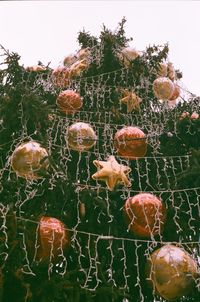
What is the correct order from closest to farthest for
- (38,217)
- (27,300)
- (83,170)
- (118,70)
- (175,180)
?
(27,300), (38,217), (175,180), (83,170), (118,70)

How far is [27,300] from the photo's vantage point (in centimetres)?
378

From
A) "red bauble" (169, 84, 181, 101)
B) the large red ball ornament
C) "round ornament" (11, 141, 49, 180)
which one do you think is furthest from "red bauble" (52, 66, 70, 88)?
the large red ball ornament

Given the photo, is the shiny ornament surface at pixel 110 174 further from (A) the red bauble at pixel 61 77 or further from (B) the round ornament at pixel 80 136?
(A) the red bauble at pixel 61 77

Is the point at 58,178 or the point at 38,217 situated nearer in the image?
the point at 38,217

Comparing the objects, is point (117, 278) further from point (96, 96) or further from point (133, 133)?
point (96, 96)

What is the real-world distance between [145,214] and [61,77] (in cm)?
323

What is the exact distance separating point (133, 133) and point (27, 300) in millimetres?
2140

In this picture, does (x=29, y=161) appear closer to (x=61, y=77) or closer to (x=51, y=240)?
(x=51, y=240)

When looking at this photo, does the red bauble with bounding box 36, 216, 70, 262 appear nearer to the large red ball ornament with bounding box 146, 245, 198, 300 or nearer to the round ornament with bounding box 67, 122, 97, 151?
the large red ball ornament with bounding box 146, 245, 198, 300

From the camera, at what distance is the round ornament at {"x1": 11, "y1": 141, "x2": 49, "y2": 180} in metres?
4.29

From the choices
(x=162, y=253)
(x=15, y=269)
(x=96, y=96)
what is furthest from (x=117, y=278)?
(x=96, y=96)

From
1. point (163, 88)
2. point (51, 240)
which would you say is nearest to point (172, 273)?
point (51, 240)

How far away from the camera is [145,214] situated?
417cm

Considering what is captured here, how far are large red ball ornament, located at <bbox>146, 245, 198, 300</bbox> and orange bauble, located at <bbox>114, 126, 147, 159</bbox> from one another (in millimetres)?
1335
